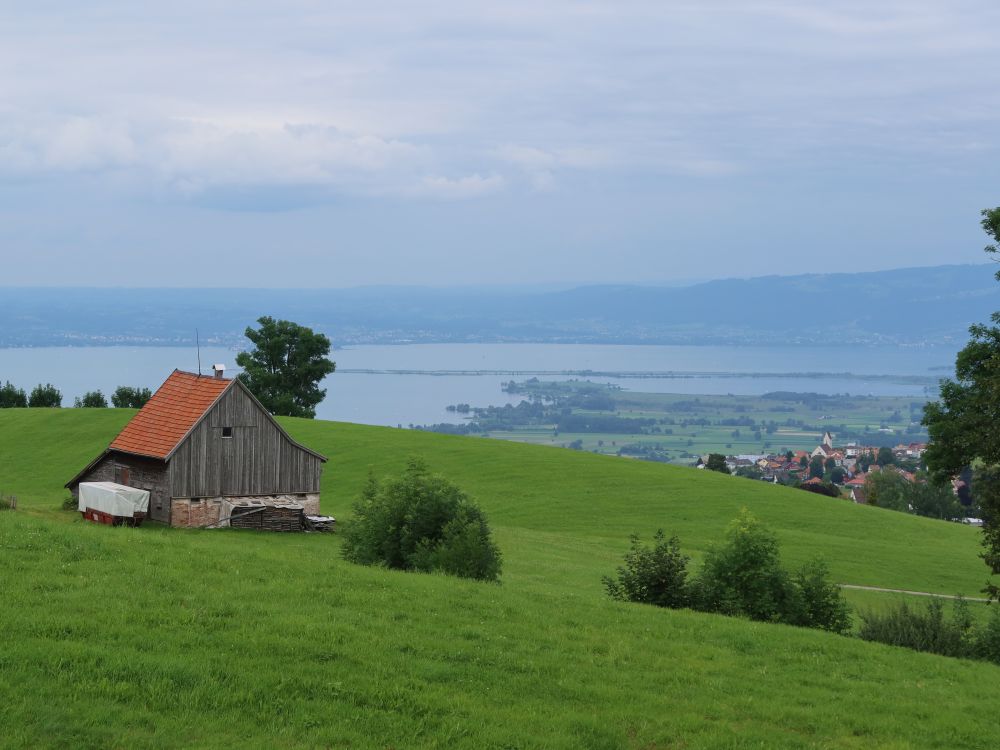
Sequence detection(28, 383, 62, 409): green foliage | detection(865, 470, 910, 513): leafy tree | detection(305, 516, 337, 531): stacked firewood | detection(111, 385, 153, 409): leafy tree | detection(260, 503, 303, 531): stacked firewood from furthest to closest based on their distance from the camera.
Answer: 1. detection(28, 383, 62, 409): green foliage
2. detection(865, 470, 910, 513): leafy tree
3. detection(111, 385, 153, 409): leafy tree
4. detection(305, 516, 337, 531): stacked firewood
5. detection(260, 503, 303, 531): stacked firewood

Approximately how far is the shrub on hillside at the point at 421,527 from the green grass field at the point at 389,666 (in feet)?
11.8

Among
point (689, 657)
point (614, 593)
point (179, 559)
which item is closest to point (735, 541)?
point (614, 593)

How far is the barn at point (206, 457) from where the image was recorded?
44.3 m

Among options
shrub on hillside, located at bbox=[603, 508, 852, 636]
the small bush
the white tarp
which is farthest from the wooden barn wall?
the small bush

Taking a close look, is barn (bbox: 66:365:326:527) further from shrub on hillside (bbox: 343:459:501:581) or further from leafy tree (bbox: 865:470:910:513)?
leafy tree (bbox: 865:470:910:513)

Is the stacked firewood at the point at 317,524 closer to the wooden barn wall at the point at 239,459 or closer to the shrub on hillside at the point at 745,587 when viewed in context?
the wooden barn wall at the point at 239,459

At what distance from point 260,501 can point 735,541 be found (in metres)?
27.0

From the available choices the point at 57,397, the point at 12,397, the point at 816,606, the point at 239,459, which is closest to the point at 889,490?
the point at 239,459

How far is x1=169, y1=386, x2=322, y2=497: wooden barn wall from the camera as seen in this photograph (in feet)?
146

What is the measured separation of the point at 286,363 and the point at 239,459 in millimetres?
70525

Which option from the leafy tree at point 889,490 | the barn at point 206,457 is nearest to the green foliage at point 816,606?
the barn at point 206,457

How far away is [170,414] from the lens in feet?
151

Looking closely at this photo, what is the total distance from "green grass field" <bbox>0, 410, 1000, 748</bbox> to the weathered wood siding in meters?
18.9

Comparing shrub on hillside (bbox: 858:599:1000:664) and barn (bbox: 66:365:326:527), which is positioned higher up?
barn (bbox: 66:365:326:527)
